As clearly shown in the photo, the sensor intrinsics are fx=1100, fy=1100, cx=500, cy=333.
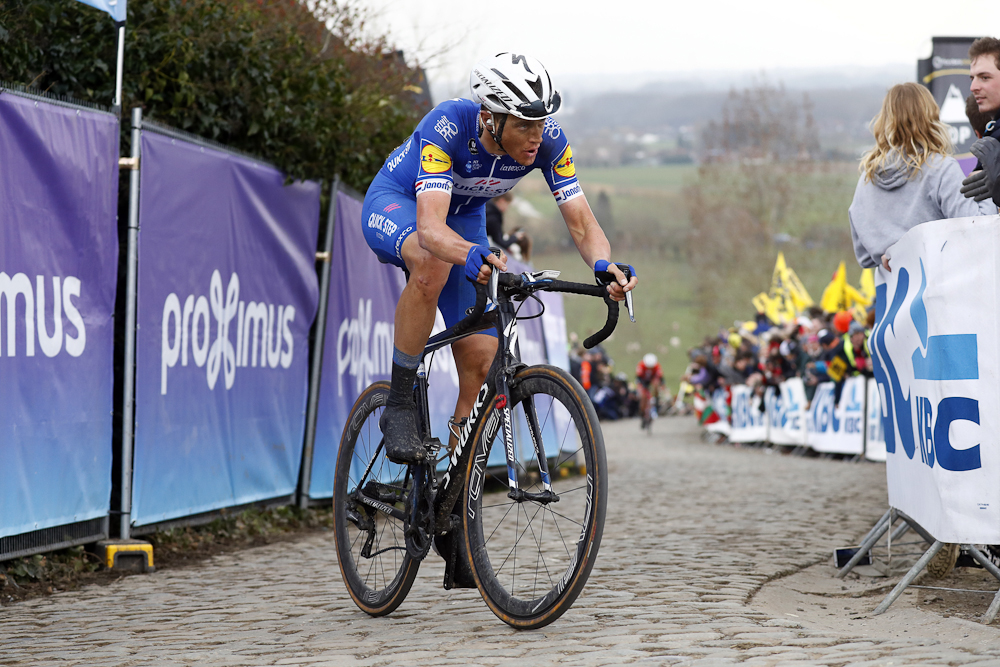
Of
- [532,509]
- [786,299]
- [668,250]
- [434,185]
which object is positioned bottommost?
[532,509]

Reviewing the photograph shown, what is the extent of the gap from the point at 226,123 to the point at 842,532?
4818 mm

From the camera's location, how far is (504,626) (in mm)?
3967

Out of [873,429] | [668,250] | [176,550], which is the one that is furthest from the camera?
[668,250]

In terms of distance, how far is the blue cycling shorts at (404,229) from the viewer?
4262 mm

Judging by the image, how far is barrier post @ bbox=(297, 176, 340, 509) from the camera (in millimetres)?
7797

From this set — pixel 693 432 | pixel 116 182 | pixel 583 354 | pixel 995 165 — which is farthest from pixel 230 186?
pixel 583 354

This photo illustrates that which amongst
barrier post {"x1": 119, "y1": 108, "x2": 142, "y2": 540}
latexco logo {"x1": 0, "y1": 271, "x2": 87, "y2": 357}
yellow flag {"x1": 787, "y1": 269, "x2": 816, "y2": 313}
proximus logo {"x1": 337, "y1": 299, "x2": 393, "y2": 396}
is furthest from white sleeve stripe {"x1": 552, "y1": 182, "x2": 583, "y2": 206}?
yellow flag {"x1": 787, "y1": 269, "x2": 816, "y2": 313}

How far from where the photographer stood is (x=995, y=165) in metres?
4.16

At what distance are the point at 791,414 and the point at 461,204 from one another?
51.7 feet

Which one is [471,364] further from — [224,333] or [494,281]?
[224,333]

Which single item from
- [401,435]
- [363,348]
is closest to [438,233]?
[401,435]

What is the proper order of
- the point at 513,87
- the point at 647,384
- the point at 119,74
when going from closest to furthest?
the point at 513,87, the point at 119,74, the point at 647,384

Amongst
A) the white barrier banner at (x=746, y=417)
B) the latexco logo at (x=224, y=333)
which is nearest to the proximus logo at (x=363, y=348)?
the latexco logo at (x=224, y=333)

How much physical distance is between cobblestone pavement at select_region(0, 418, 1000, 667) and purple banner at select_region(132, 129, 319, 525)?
23.2 inches
